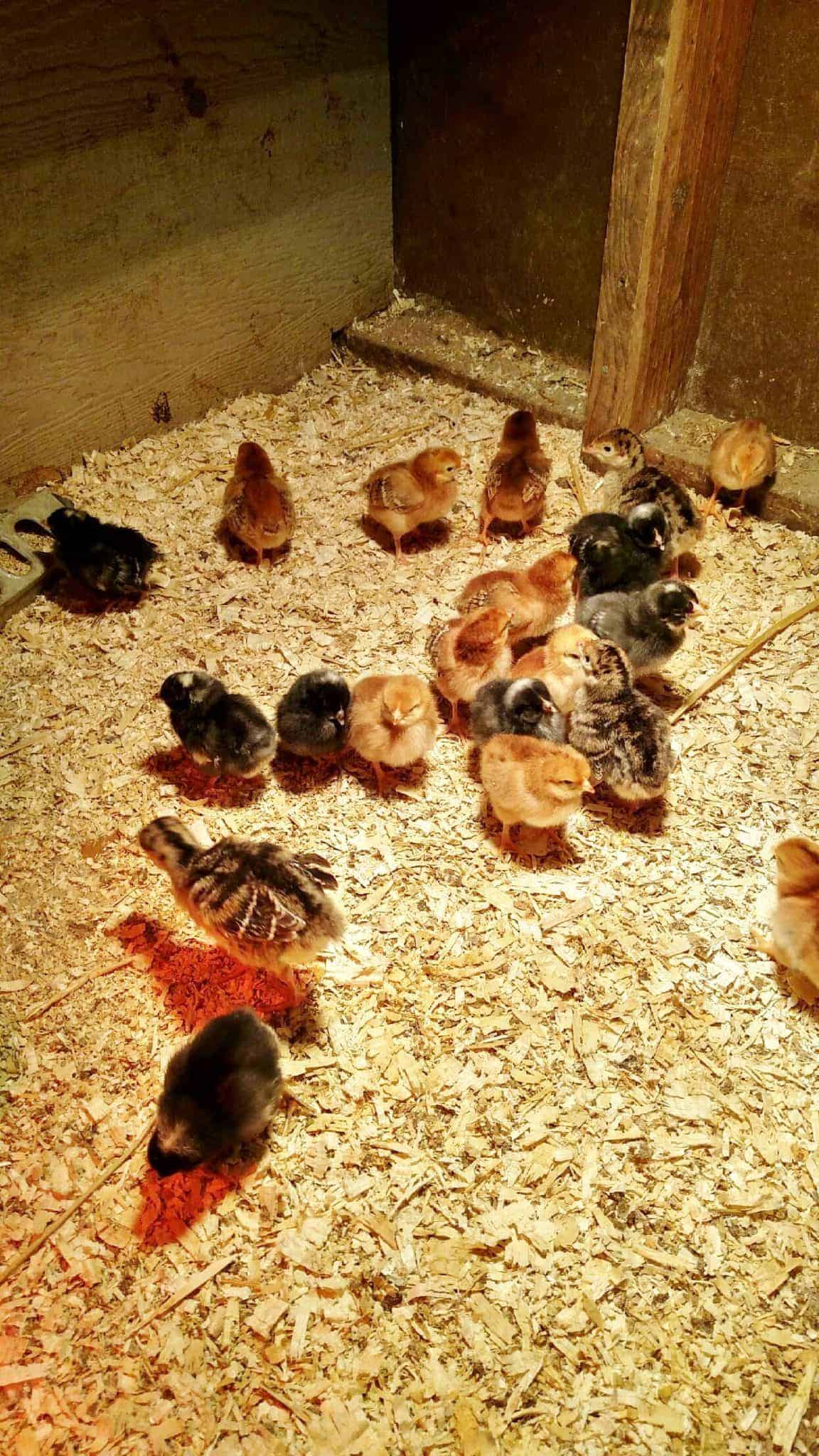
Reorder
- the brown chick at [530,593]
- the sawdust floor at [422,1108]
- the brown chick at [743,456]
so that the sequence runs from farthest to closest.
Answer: the brown chick at [743,456]
the brown chick at [530,593]
the sawdust floor at [422,1108]

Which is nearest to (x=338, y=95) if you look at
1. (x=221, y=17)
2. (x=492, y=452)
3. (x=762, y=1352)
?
(x=221, y=17)

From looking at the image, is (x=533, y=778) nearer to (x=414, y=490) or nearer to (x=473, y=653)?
(x=473, y=653)

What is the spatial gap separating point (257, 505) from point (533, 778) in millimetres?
1806

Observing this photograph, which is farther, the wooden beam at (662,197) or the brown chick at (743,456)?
the brown chick at (743,456)

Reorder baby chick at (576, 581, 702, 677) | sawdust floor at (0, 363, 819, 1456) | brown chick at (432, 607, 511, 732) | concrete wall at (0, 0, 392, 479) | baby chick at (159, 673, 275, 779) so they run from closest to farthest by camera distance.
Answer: sawdust floor at (0, 363, 819, 1456)
baby chick at (159, 673, 275, 779)
brown chick at (432, 607, 511, 732)
baby chick at (576, 581, 702, 677)
concrete wall at (0, 0, 392, 479)

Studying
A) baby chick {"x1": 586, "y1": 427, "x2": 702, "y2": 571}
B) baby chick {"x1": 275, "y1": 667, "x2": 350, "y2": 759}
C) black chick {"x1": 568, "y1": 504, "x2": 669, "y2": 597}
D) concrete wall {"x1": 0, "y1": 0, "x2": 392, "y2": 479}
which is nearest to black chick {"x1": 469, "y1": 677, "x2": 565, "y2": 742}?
baby chick {"x1": 275, "y1": 667, "x2": 350, "y2": 759}

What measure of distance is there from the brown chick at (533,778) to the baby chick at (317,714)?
1.62 ft

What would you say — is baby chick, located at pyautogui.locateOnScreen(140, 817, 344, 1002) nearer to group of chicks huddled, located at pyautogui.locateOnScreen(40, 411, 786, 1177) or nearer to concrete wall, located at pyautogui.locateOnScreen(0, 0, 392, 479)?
group of chicks huddled, located at pyautogui.locateOnScreen(40, 411, 786, 1177)

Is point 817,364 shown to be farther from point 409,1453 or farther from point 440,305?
point 409,1453

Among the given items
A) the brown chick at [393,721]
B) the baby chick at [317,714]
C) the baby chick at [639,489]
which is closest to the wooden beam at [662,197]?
the baby chick at [639,489]

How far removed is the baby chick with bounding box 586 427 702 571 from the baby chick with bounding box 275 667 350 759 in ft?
4.89

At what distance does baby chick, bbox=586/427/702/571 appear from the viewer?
3512 mm

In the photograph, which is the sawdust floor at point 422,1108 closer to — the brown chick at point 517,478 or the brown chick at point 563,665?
the brown chick at point 563,665

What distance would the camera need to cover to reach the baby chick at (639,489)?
11.5ft
